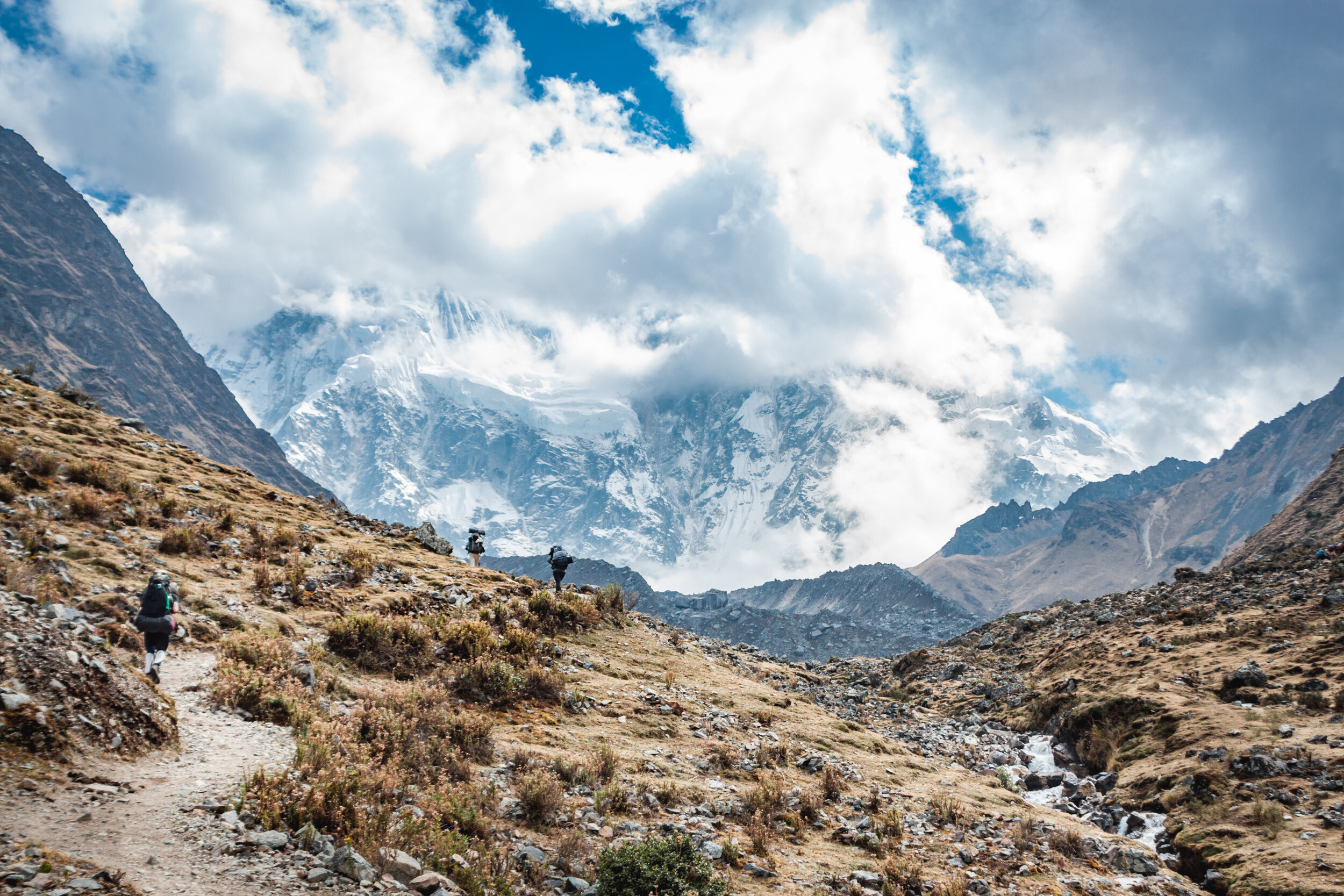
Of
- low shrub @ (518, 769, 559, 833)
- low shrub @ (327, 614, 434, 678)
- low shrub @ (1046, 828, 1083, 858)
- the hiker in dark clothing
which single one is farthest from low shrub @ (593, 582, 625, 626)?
low shrub @ (1046, 828, 1083, 858)

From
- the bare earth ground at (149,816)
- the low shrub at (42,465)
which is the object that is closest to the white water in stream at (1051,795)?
the bare earth ground at (149,816)

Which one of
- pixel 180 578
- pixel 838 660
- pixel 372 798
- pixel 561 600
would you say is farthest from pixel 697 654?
pixel 838 660

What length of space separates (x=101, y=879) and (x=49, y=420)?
2435cm

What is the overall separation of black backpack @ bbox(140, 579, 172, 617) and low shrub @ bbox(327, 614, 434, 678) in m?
3.94

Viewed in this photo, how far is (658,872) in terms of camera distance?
8664 millimetres

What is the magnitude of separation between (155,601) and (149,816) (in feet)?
18.5

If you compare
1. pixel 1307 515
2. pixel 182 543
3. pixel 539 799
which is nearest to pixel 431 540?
pixel 182 543

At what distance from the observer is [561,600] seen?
73.0ft

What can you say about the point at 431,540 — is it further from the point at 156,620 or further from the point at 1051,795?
the point at 1051,795

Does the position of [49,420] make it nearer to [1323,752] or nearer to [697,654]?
[697,654]

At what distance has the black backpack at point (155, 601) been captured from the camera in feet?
38.0

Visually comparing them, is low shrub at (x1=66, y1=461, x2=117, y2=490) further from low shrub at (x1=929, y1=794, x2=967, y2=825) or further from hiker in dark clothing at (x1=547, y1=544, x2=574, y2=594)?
low shrub at (x1=929, y1=794, x2=967, y2=825)

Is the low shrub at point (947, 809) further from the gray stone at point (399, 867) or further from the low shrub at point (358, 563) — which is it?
the low shrub at point (358, 563)

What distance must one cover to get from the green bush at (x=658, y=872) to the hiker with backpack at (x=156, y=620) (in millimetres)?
8262
